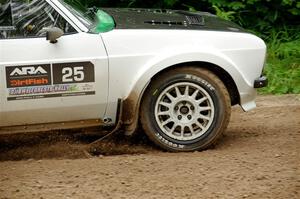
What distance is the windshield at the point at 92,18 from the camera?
554 cm

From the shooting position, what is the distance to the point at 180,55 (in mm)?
5547

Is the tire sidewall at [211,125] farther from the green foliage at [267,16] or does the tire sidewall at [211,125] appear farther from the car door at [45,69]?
the green foliage at [267,16]

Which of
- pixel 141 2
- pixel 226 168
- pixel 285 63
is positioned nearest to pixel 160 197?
pixel 226 168

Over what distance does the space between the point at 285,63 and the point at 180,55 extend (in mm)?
3975

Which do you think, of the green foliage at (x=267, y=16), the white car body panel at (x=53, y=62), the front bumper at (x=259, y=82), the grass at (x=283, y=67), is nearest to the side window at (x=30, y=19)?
the white car body panel at (x=53, y=62)

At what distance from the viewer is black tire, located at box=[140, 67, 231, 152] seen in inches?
223

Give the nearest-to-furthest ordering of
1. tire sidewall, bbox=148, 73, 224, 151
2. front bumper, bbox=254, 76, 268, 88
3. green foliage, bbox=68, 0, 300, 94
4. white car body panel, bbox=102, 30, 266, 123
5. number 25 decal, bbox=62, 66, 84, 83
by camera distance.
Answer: number 25 decal, bbox=62, 66, 84, 83
white car body panel, bbox=102, 30, 266, 123
tire sidewall, bbox=148, 73, 224, 151
front bumper, bbox=254, 76, 268, 88
green foliage, bbox=68, 0, 300, 94

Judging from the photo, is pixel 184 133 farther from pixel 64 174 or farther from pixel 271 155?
pixel 64 174

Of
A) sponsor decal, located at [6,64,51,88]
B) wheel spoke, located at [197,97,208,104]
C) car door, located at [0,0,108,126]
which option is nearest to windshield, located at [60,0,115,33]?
car door, located at [0,0,108,126]

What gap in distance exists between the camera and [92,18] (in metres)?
5.84

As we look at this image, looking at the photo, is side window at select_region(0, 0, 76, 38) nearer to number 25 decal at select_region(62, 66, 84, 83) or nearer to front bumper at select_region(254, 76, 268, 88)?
number 25 decal at select_region(62, 66, 84, 83)

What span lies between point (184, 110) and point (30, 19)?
1.53 metres

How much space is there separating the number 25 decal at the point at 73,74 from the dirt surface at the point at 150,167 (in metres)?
0.68

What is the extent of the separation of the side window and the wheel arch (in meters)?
0.76
